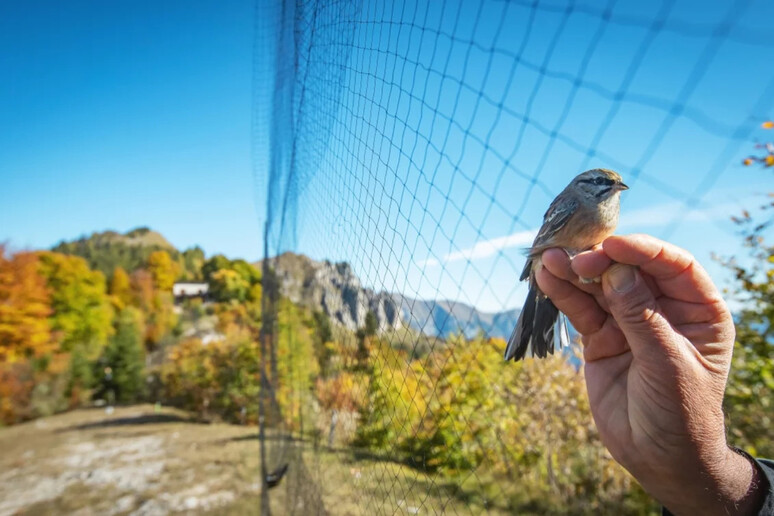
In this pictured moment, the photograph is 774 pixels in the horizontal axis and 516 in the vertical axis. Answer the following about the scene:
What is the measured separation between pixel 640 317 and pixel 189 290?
60.4 m

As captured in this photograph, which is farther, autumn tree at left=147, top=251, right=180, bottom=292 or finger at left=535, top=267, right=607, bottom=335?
autumn tree at left=147, top=251, right=180, bottom=292

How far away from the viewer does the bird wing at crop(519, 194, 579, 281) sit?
4.36 feet

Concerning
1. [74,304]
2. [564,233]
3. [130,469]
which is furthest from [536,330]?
[74,304]

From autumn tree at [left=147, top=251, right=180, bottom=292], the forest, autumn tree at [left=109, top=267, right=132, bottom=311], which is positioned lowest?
the forest

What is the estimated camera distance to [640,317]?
931 millimetres

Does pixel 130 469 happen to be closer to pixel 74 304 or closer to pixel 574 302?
pixel 574 302

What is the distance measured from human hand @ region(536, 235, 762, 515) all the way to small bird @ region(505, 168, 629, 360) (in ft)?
0.62

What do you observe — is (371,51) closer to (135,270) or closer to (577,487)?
(577,487)

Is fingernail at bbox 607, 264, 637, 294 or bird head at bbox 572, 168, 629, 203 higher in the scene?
bird head at bbox 572, 168, 629, 203

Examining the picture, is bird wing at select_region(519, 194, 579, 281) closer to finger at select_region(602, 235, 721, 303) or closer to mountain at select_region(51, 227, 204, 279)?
finger at select_region(602, 235, 721, 303)

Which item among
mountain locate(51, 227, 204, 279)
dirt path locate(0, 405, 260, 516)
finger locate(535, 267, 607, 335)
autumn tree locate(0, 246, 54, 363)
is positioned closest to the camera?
finger locate(535, 267, 607, 335)

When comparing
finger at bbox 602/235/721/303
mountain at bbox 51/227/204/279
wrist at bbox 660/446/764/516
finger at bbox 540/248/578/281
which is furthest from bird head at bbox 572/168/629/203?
mountain at bbox 51/227/204/279

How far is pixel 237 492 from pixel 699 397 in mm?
8965

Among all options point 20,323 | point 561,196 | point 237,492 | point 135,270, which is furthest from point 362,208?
point 135,270
